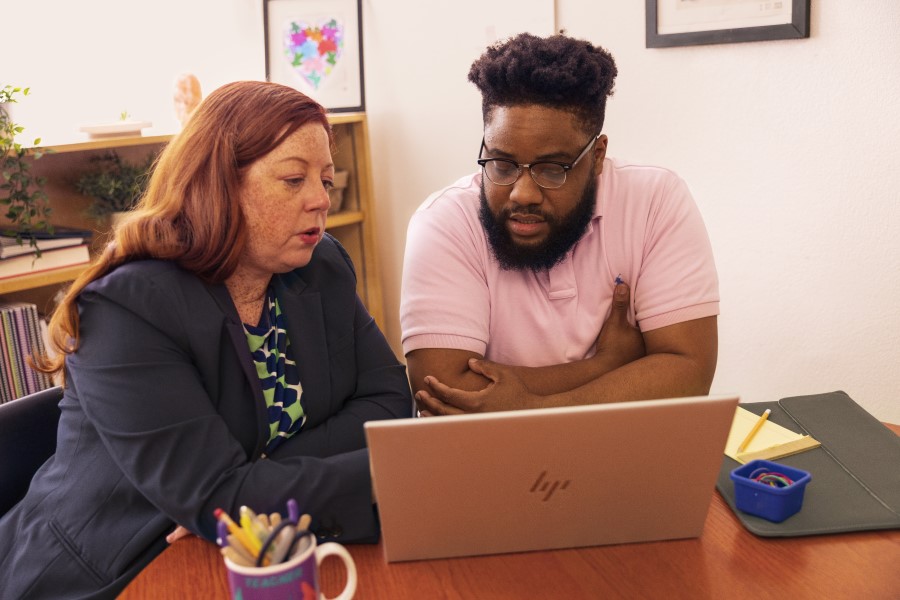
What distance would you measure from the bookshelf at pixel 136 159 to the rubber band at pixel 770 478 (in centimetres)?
186

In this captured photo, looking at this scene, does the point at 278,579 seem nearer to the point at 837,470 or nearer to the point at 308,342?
the point at 308,342

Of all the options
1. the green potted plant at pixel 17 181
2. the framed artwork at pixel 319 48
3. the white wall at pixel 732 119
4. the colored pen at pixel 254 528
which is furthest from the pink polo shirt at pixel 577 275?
the framed artwork at pixel 319 48

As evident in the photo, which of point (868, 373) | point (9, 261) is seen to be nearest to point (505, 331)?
point (868, 373)

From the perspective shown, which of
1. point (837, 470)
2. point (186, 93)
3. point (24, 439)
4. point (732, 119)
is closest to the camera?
point (837, 470)

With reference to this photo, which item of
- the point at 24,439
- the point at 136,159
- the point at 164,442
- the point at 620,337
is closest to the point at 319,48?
the point at 136,159

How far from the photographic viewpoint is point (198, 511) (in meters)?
1.20

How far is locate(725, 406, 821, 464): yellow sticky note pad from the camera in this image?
4.49 feet

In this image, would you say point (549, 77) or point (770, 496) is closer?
point (770, 496)

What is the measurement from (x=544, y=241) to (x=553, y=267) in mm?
85

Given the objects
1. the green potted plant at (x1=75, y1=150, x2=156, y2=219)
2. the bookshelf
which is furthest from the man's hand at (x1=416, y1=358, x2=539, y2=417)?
the green potted plant at (x1=75, y1=150, x2=156, y2=219)

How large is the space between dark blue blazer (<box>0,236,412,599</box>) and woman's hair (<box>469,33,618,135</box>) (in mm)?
525

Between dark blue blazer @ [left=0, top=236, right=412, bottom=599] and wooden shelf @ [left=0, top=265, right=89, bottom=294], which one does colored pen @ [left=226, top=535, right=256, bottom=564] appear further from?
wooden shelf @ [left=0, top=265, right=89, bottom=294]

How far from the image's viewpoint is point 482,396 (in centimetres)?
155

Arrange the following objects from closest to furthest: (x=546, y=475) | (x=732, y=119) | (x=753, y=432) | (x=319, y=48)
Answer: (x=546, y=475) < (x=753, y=432) < (x=732, y=119) < (x=319, y=48)
